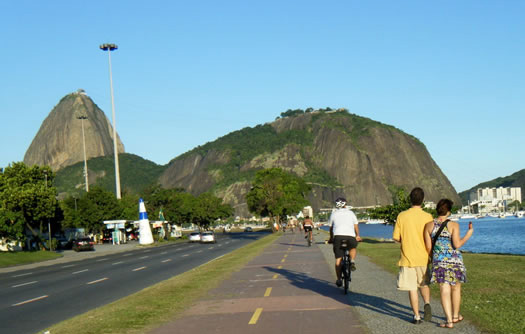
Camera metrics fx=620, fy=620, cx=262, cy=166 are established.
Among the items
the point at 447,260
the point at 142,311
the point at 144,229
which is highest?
the point at 447,260

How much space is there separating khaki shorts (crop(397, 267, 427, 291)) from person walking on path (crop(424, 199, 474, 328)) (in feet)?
0.66

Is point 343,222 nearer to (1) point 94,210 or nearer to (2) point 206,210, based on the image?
(1) point 94,210

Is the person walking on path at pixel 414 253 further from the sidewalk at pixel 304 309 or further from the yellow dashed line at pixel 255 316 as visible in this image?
the yellow dashed line at pixel 255 316

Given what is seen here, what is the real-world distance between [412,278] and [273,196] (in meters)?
101

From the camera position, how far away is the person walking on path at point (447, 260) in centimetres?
920

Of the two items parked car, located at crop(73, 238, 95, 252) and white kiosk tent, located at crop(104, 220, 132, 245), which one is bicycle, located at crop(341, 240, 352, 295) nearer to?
parked car, located at crop(73, 238, 95, 252)

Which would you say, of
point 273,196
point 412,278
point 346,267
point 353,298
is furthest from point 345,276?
point 273,196

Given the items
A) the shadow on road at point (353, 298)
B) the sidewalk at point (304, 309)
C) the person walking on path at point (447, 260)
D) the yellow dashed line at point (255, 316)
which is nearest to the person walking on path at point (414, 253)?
the person walking on path at point (447, 260)

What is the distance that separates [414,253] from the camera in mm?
9594

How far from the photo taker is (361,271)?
19.9 metres

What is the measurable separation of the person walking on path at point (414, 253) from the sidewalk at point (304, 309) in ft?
1.53

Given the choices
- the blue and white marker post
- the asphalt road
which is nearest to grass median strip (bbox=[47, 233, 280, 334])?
the asphalt road

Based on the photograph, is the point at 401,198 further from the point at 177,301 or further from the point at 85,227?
the point at 85,227

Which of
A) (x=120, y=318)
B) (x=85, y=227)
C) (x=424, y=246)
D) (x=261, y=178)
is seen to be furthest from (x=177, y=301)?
(x=261, y=178)
